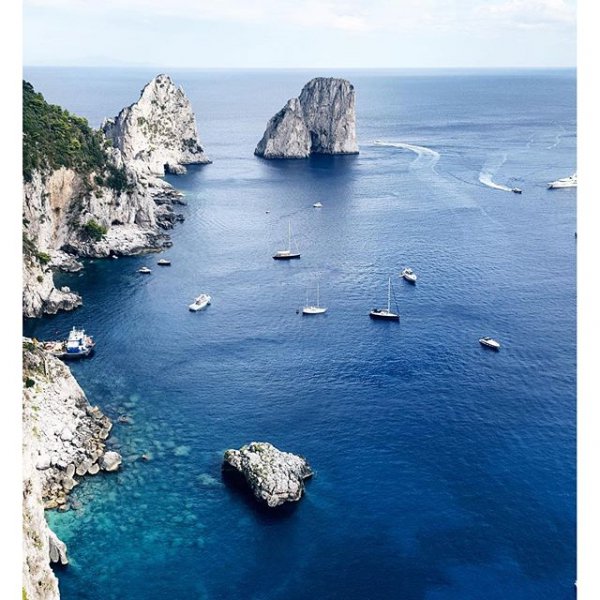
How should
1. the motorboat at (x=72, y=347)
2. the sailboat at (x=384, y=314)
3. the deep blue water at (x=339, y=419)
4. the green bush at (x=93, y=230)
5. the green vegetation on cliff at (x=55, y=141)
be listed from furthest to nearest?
the green bush at (x=93, y=230), the green vegetation on cliff at (x=55, y=141), the sailboat at (x=384, y=314), the motorboat at (x=72, y=347), the deep blue water at (x=339, y=419)

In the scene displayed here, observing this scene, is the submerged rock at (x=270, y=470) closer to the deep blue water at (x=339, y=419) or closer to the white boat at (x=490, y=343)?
the deep blue water at (x=339, y=419)

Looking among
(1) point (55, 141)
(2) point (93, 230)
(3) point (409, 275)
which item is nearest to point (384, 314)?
(3) point (409, 275)

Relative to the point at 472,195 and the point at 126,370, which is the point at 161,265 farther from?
the point at 472,195

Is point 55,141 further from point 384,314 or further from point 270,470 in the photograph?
point 270,470

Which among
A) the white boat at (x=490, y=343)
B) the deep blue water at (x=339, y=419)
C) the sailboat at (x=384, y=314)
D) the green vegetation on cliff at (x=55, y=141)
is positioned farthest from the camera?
the green vegetation on cliff at (x=55, y=141)

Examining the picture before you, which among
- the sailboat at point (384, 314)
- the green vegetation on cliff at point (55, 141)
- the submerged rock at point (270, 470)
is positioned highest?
the green vegetation on cliff at point (55, 141)

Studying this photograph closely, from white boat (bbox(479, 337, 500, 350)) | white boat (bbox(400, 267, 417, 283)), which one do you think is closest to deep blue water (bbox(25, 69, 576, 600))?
white boat (bbox(479, 337, 500, 350))

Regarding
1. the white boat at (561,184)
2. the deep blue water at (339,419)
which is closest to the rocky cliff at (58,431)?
the deep blue water at (339,419)
